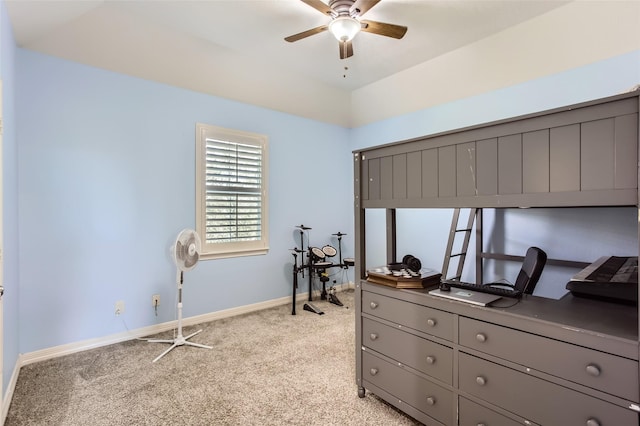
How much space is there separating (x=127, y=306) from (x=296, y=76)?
343 centimetres

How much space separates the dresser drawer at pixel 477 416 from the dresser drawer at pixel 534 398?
0.18 feet

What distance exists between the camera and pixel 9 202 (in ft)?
7.73

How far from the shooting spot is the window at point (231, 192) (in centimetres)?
391

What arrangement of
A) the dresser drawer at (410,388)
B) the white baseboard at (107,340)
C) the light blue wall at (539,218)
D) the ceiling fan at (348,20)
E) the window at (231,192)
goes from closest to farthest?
the dresser drawer at (410,388) → the white baseboard at (107,340) → the ceiling fan at (348,20) → the light blue wall at (539,218) → the window at (231,192)

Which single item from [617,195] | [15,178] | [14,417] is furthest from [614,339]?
[15,178]

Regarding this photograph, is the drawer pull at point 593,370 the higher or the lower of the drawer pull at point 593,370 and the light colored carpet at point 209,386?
the higher

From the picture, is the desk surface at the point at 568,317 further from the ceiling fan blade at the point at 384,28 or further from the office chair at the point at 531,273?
the ceiling fan blade at the point at 384,28

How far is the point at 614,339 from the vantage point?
48.7 inches

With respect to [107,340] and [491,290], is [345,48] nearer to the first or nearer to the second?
[491,290]

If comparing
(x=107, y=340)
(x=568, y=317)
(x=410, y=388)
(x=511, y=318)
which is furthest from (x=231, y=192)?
(x=568, y=317)

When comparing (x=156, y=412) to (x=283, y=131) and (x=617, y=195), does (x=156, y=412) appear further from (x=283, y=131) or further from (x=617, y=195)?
(x=283, y=131)

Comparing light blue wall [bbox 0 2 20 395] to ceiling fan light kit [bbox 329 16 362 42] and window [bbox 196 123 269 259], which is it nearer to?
window [bbox 196 123 269 259]

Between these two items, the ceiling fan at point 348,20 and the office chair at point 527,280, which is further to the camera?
Answer: the ceiling fan at point 348,20

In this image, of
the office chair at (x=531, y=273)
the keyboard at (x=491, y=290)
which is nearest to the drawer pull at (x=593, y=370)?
the keyboard at (x=491, y=290)
